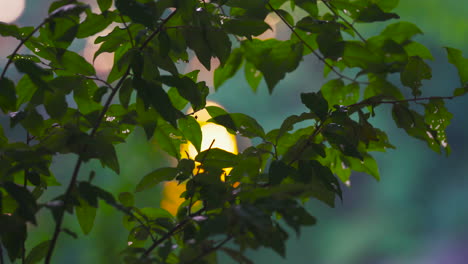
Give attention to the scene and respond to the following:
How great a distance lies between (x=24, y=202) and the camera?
1.89 ft

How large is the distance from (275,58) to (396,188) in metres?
3.08

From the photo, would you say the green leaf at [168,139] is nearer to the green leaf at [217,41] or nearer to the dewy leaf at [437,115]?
the green leaf at [217,41]

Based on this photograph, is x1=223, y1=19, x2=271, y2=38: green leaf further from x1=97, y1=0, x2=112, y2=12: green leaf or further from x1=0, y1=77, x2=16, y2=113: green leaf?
x1=0, y1=77, x2=16, y2=113: green leaf

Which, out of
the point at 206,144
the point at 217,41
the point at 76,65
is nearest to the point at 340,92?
the point at 217,41

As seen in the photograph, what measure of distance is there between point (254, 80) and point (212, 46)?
396mm

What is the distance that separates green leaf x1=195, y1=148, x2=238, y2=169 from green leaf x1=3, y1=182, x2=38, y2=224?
0.24 meters

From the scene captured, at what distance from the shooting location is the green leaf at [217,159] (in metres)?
0.74

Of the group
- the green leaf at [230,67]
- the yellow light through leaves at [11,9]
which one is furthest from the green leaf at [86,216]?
the yellow light through leaves at [11,9]

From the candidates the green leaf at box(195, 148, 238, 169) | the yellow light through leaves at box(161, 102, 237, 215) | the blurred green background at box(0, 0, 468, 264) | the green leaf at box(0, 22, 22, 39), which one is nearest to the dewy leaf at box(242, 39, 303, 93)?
the green leaf at box(195, 148, 238, 169)

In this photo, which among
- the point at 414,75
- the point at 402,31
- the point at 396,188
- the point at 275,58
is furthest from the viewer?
the point at 396,188

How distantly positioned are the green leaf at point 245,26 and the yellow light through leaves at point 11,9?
3234 mm

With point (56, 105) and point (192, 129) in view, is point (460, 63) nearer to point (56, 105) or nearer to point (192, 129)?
point (192, 129)

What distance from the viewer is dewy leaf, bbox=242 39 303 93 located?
899mm

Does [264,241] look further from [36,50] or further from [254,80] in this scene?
[254,80]
